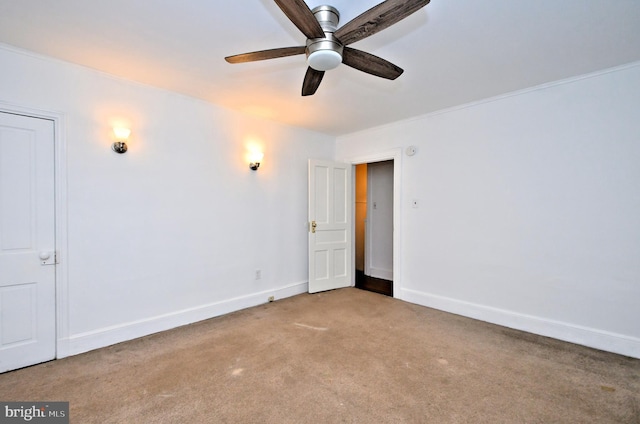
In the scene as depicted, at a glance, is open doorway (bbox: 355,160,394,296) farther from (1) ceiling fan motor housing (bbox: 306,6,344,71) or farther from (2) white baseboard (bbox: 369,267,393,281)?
(1) ceiling fan motor housing (bbox: 306,6,344,71)

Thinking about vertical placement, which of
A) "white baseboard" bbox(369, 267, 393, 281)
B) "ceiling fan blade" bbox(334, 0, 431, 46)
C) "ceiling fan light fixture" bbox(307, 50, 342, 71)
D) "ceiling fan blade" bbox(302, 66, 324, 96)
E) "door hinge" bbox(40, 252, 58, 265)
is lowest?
"white baseboard" bbox(369, 267, 393, 281)

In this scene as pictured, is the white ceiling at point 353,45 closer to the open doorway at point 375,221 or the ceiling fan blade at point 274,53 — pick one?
the ceiling fan blade at point 274,53

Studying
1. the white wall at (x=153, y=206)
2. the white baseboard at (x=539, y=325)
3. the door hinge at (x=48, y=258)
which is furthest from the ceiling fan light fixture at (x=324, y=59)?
the white baseboard at (x=539, y=325)

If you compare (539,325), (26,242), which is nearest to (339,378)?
(539,325)

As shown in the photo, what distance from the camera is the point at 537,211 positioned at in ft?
9.60

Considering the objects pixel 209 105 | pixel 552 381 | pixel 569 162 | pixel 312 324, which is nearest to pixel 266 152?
pixel 209 105

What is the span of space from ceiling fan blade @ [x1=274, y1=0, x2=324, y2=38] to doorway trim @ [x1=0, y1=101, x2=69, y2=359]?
2.35 m

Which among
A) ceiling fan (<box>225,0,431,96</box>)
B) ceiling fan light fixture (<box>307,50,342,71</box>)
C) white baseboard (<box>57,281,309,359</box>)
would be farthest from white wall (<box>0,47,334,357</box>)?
ceiling fan light fixture (<box>307,50,342,71</box>)

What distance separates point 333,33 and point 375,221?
406 centimetres

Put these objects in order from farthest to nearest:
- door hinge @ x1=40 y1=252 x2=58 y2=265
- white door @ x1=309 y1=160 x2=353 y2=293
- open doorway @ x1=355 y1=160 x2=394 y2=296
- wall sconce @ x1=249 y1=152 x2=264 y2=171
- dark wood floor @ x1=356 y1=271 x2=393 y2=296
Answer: open doorway @ x1=355 y1=160 x2=394 y2=296 < dark wood floor @ x1=356 y1=271 x2=393 y2=296 < white door @ x1=309 y1=160 x2=353 y2=293 < wall sconce @ x1=249 y1=152 x2=264 y2=171 < door hinge @ x1=40 y1=252 x2=58 y2=265

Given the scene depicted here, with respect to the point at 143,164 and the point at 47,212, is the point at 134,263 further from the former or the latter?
the point at 143,164

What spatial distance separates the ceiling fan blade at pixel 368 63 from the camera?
1.85 m

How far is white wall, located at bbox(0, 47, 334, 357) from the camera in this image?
2496mm

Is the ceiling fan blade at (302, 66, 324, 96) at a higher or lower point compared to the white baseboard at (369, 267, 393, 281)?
higher
